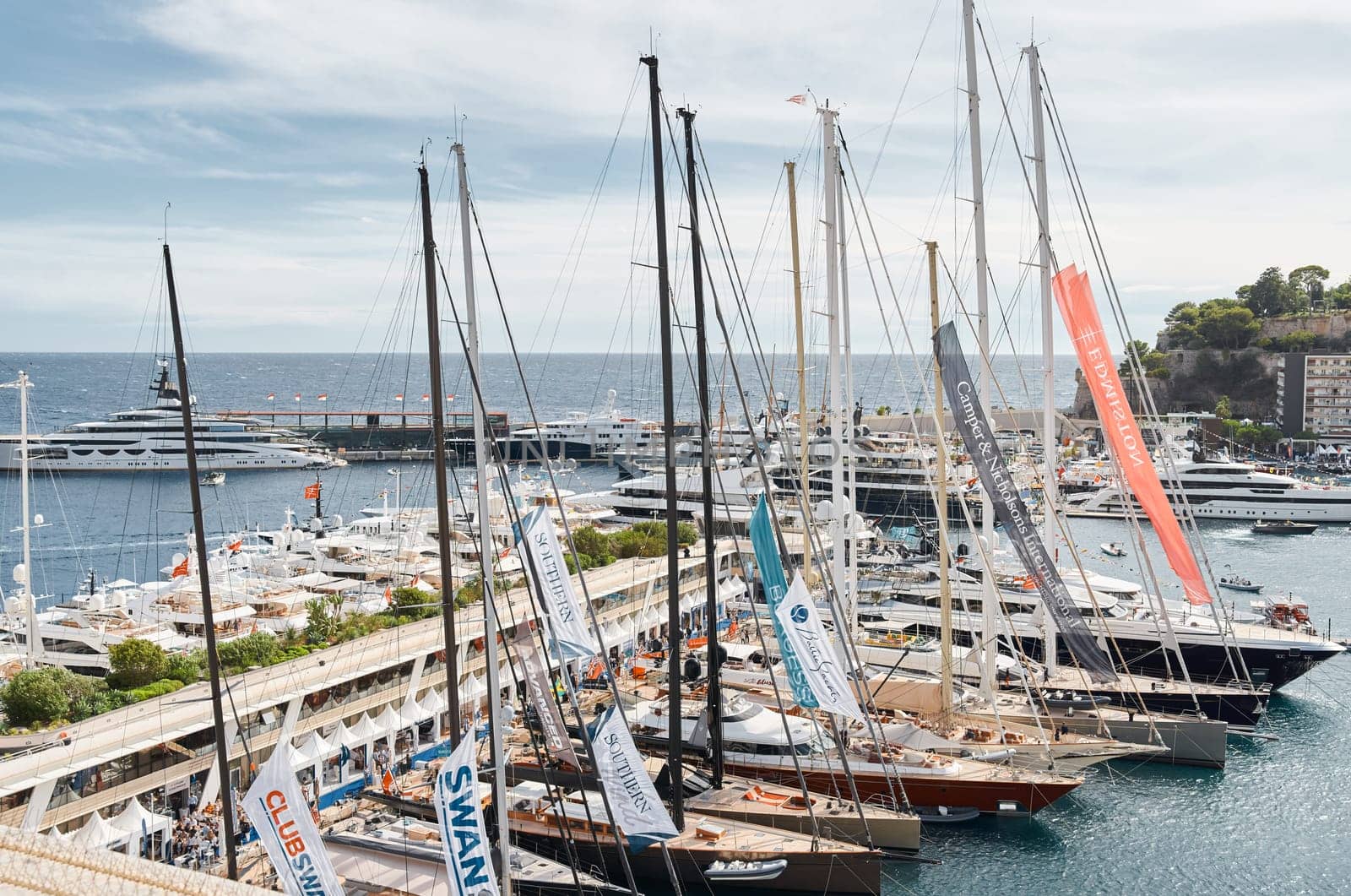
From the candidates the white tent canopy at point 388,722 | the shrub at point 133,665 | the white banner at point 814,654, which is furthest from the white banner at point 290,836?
the shrub at point 133,665

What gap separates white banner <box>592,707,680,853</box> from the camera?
1831 cm

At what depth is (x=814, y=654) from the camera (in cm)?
2203

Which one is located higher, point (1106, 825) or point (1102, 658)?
point (1102, 658)

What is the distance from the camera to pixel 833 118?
2978 centimetres

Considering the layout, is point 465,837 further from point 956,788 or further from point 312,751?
point 956,788

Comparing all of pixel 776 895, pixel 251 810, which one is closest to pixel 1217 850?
pixel 776 895

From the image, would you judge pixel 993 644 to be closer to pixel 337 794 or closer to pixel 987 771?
pixel 987 771

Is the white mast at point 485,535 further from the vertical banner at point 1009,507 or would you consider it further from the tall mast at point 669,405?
the vertical banner at point 1009,507

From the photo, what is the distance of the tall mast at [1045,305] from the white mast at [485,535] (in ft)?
57.2

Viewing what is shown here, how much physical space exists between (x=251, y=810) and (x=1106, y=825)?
19.4 m

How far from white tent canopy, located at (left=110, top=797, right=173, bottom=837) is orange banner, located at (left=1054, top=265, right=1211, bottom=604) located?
22.5 m

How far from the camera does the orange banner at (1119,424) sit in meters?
28.3

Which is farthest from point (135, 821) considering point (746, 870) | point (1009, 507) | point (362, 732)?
point (1009, 507)

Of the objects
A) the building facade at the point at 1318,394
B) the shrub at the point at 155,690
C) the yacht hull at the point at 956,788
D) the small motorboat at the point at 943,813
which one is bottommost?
the small motorboat at the point at 943,813
